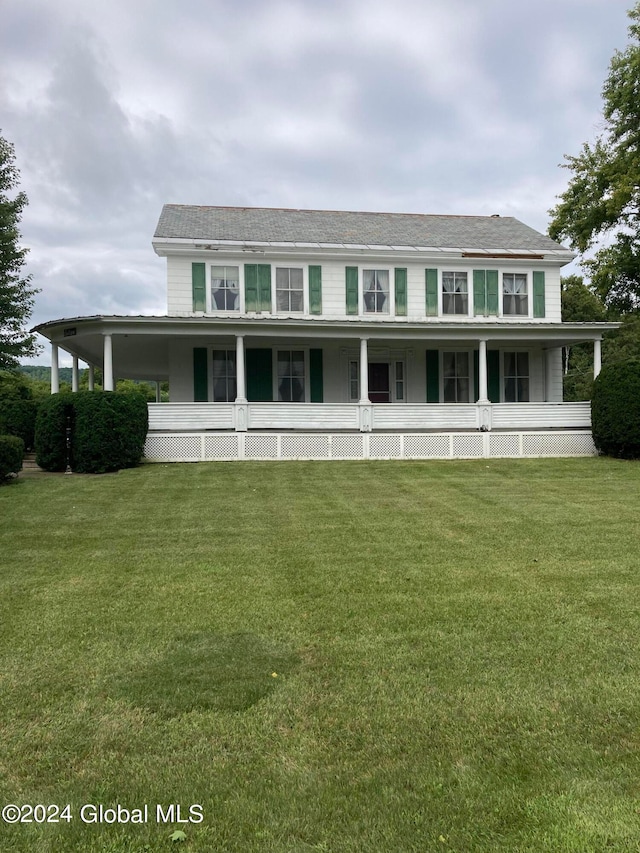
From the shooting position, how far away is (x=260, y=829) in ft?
7.34

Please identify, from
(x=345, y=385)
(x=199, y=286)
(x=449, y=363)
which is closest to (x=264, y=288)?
(x=199, y=286)

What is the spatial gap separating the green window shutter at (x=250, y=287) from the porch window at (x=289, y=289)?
2.31 ft

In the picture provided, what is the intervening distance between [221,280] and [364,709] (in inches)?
628

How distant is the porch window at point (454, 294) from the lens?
1861 cm

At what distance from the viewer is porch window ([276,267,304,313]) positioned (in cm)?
1783

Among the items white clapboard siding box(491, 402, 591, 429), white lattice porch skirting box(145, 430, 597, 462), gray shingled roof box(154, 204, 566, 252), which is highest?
gray shingled roof box(154, 204, 566, 252)

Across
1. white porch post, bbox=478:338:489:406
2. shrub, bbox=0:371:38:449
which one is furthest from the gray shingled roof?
shrub, bbox=0:371:38:449

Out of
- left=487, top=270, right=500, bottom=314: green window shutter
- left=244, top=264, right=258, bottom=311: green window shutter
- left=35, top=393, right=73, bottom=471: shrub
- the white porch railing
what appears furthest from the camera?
left=487, top=270, right=500, bottom=314: green window shutter

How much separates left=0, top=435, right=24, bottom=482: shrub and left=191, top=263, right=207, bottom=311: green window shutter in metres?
7.05

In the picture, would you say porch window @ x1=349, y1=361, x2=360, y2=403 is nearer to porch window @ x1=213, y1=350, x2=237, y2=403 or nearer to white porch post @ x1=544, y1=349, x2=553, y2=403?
porch window @ x1=213, y1=350, x2=237, y2=403

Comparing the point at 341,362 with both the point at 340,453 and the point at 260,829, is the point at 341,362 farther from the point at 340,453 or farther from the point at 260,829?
the point at 260,829

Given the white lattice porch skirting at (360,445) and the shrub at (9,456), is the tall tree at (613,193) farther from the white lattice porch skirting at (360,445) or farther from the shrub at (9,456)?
the shrub at (9,456)

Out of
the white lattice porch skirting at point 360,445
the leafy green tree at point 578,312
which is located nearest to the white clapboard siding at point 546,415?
the white lattice porch skirting at point 360,445

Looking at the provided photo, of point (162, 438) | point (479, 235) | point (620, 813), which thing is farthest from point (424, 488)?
point (479, 235)
